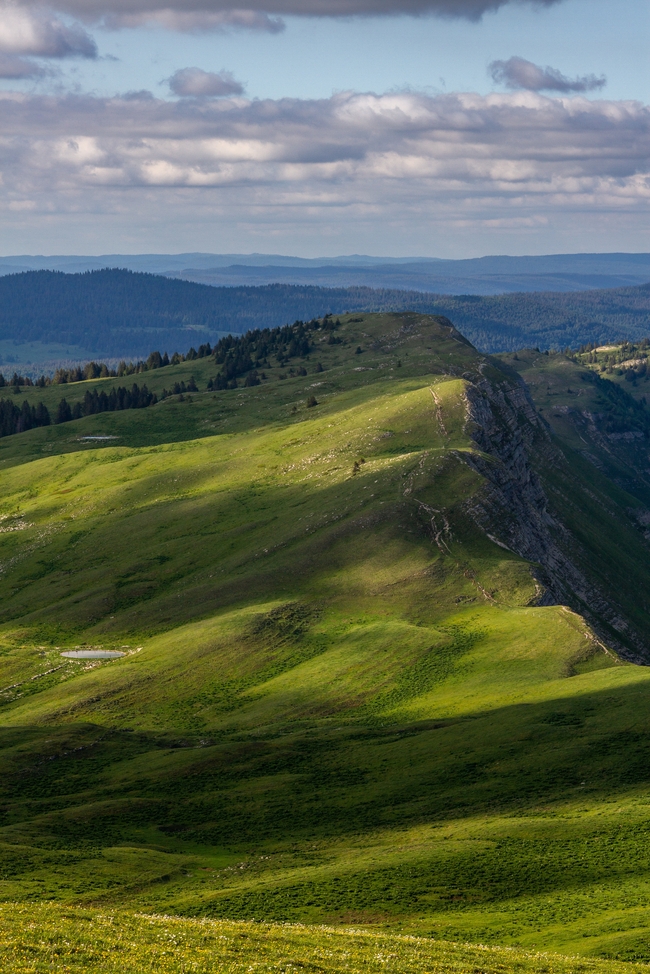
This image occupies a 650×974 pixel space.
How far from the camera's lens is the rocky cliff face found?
140 m

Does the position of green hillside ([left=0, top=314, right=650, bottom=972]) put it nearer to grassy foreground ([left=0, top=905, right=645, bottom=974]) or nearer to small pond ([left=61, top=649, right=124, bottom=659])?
grassy foreground ([left=0, top=905, right=645, bottom=974])

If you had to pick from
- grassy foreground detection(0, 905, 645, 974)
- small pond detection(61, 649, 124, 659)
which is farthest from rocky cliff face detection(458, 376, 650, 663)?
grassy foreground detection(0, 905, 645, 974)

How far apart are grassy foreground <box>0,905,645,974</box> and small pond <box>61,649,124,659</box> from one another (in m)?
76.7

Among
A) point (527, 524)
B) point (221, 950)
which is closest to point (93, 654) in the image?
point (527, 524)

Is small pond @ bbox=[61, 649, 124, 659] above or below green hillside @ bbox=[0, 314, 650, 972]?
below

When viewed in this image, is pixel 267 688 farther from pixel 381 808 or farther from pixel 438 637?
pixel 381 808

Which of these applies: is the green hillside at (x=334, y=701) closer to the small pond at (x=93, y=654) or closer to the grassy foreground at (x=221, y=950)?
the grassy foreground at (x=221, y=950)

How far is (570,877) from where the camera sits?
5722 cm

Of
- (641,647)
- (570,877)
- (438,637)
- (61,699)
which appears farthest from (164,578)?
(570,877)

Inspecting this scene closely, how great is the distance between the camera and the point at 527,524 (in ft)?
524

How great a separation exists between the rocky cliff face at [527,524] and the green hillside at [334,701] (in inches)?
31.7

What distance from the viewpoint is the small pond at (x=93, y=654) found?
123 meters

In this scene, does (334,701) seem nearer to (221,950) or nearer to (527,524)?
(221,950)

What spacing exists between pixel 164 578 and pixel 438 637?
47647 millimetres
